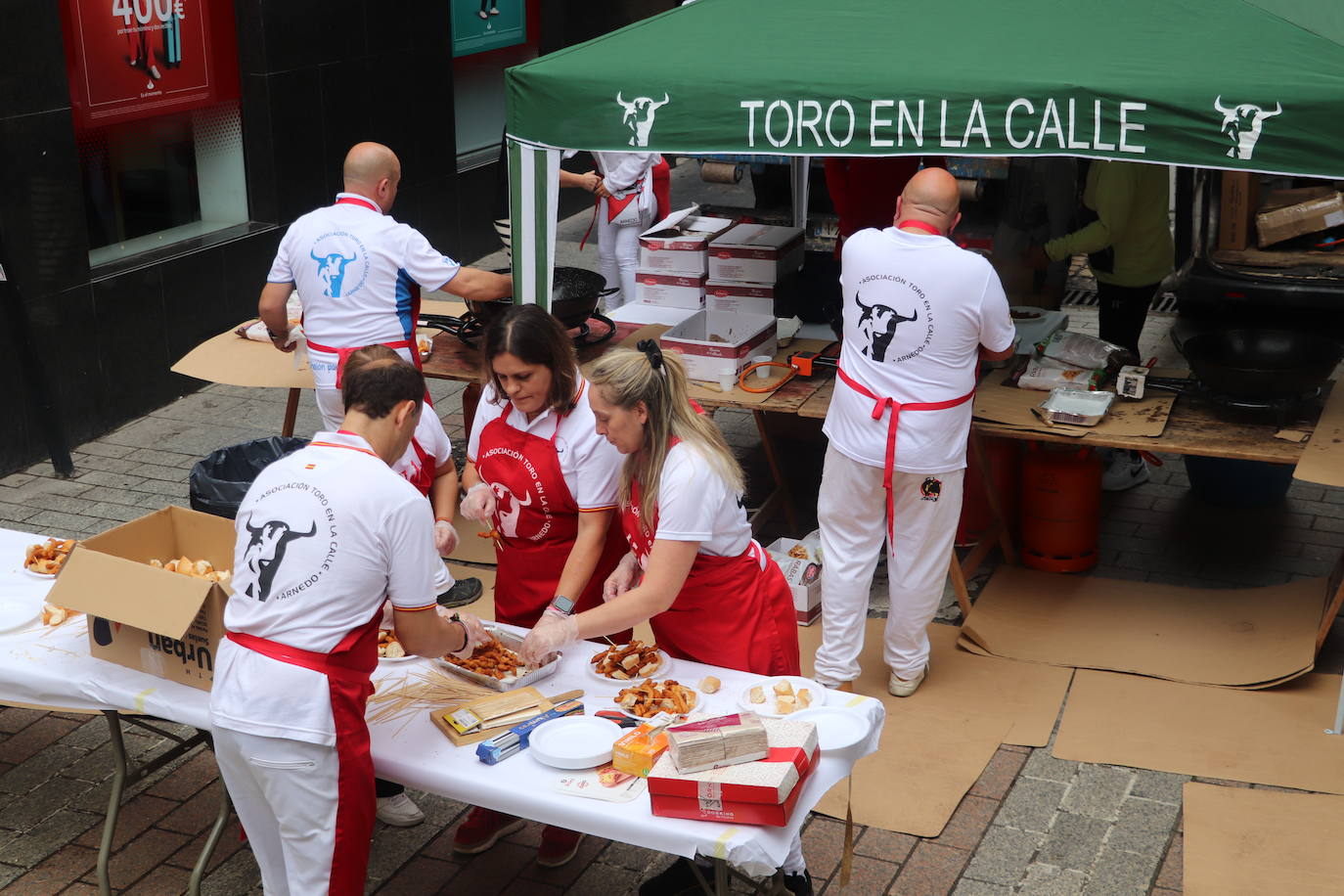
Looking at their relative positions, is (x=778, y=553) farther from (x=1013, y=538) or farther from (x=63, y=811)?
(x=63, y=811)

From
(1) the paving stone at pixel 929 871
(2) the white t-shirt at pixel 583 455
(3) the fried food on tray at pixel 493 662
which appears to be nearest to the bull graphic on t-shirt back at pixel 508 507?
(2) the white t-shirt at pixel 583 455

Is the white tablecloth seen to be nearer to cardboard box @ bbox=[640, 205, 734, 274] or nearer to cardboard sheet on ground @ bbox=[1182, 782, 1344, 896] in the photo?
cardboard sheet on ground @ bbox=[1182, 782, 1344, 896]

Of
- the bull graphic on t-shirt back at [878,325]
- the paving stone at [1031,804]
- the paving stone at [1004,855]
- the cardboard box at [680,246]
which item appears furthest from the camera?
the cardboard box at [680,246]

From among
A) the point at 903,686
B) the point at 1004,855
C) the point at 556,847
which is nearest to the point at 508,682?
the point at 556,847

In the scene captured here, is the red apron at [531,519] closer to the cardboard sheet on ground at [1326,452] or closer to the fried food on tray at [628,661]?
the fried food on tray at [628,661]

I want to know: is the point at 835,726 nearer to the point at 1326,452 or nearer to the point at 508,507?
the point at 508,507

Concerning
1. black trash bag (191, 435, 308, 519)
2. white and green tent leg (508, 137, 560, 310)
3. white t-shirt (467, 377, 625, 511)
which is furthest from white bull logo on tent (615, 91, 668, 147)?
black trash bag (191, 435, 308, 519)

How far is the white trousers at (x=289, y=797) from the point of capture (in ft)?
10.4

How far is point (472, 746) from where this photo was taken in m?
3.40

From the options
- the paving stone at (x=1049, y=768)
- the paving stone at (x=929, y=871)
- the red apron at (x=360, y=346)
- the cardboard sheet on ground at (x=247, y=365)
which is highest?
the red apron at (x=360, y=346)

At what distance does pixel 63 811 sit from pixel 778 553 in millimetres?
2993

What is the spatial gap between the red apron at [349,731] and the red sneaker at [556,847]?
0.96 meters

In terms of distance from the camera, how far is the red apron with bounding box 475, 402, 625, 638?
4062mm

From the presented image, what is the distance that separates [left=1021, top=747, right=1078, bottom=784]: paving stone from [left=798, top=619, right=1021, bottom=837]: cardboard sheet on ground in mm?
138
